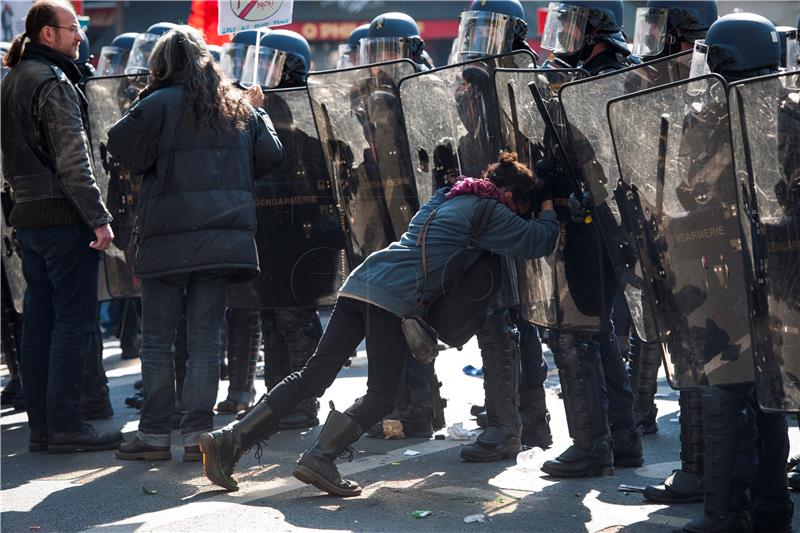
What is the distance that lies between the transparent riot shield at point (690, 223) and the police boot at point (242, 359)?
3.39 meters

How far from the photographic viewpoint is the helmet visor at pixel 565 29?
20.1 feet

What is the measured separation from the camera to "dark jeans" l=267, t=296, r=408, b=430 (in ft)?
17.7

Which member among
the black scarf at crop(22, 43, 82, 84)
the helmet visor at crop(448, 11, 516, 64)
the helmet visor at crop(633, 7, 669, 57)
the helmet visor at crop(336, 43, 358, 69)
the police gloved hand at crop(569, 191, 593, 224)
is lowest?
the police gloved hand at crop(569, 191, 593, 224)

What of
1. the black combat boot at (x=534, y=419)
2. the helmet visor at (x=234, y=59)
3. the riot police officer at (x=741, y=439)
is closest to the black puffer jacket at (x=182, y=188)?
the helmet visor at (x=234, y=59)

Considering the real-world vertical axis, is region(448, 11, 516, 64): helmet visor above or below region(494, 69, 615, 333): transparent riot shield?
above

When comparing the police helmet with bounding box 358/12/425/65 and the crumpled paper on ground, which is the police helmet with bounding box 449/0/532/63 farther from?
the crumpled paper on ground

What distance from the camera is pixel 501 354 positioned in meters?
6.09

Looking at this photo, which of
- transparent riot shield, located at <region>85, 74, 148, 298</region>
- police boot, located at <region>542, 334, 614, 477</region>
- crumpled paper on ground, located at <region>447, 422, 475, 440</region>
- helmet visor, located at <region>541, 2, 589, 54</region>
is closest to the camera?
police boot, located at <region>542, 334, 614, 477</region>

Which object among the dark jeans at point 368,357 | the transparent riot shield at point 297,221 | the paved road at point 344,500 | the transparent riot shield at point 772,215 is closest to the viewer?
the transparent riot shield at point 772,215

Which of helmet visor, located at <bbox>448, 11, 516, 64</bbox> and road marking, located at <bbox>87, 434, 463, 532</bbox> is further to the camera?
helmet visor, located at <bbox>448, 11, 516, 64</bbox>

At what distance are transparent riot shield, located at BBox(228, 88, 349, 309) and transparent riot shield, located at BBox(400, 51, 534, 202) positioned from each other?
30.0 inches

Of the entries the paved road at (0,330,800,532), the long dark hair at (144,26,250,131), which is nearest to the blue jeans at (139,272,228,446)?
the paved road at (0,330,800,532)

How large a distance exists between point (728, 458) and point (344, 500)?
5.29 ft

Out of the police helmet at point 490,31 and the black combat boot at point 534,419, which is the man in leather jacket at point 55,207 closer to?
the police helmet at point 490,31
